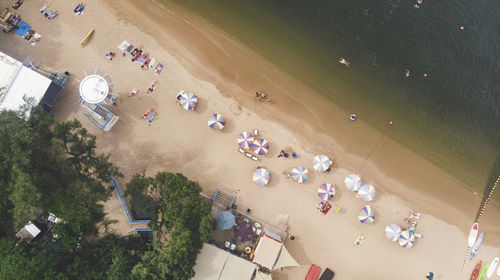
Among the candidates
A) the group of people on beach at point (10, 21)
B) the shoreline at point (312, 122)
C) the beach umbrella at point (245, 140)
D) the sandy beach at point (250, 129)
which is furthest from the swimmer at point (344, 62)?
the group of people on beach at point (10, 21)

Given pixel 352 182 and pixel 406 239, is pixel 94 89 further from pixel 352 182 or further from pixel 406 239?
pixel 406 239

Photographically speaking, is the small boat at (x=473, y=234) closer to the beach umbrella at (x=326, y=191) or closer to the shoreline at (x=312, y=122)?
the shoreline at (x=312, y=122)

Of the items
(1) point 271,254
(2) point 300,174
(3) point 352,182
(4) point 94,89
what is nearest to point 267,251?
(1) point 271,254

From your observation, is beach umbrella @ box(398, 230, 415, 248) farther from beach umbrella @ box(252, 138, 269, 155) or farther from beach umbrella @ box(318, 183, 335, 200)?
beach umbrella @ box(252, 138, 269, 155)

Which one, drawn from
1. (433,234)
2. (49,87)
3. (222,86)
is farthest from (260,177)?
(49,87)

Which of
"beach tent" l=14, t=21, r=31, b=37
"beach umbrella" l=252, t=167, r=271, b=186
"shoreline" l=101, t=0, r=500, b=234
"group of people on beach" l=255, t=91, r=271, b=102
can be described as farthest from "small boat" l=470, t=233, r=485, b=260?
"beach tent" l=14, t=21, r=31, b=37

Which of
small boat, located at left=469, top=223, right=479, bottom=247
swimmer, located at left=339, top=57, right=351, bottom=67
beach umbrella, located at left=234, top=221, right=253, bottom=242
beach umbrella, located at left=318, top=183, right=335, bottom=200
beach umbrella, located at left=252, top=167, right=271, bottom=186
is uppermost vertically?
swimmer, located at left=339, top=57, right=351, bottom=67

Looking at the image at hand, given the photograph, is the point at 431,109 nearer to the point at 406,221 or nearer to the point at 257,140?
the point at 406,221
